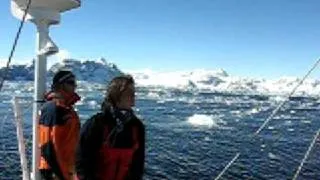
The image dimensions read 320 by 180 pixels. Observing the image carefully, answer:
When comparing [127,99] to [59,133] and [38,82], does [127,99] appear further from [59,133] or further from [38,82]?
[38,82]

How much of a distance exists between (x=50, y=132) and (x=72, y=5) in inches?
41.5

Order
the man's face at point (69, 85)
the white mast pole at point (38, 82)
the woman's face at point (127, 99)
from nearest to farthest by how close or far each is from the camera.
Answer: the woman's face at point (127, 99) < the man's face at point (69, 85) < the white mast pole at point (38, 82)

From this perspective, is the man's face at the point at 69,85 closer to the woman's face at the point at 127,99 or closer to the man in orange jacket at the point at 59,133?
the man in orange jacket at the point at 59,133

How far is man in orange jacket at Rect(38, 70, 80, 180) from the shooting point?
153 inches

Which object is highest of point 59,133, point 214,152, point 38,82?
point 38,82

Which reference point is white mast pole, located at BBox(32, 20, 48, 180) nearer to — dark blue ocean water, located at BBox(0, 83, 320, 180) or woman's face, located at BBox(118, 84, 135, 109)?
woman's face, located at BBox(118, 84, 135, 109)

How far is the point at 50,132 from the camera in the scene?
3902 millimetres

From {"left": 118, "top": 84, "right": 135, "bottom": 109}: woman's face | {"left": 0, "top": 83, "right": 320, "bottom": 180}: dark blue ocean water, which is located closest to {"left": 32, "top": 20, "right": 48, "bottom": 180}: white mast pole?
{"left": 118, "top": 84, "right": 135, "bottom": 109}: woman's face

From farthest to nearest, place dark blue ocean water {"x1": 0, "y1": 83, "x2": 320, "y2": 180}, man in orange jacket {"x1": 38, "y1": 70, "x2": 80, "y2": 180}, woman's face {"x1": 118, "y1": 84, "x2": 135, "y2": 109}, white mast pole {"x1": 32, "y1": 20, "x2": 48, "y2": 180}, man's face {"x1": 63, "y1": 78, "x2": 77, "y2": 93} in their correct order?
dark blue ocean water {"x1": 0, "y1": 83, "x2": 320, "y2": 180} < white mast pole {"x1": 32, "y1": 20, "x2": 48, "y2": 180} < man's face {"x1": 63, "y1": 78, "x2": 77, "y2": 93} < man in orange jacket {"x1": 38, "y1": 70, "x2": 80, "y2": 180} < woman's face {"x1": 118, "y1": 84, "x2": 135, "y2": 109}

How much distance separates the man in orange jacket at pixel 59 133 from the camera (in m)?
3.90

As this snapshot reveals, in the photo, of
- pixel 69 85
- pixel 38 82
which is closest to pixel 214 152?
pixel 38 82

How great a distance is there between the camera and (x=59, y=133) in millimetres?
3893

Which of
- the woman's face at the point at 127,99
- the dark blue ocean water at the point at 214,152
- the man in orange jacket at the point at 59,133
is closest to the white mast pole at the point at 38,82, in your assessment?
the man in orange jacket at the point at 59,133

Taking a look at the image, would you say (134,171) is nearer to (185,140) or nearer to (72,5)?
(72,5)
